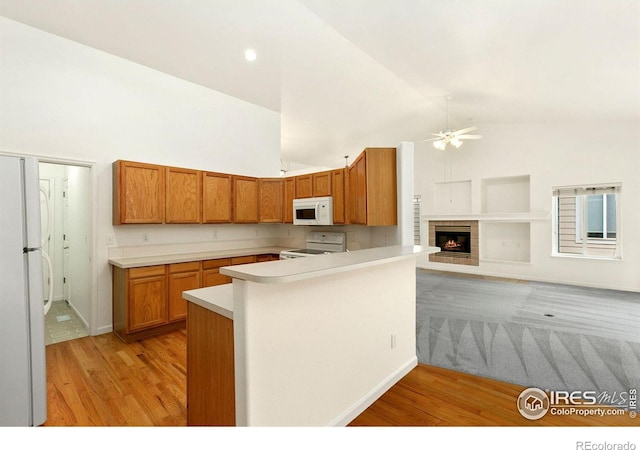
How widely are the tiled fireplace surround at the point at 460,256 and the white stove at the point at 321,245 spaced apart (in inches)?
166

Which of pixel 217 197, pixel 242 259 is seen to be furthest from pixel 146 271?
pixel 217 197

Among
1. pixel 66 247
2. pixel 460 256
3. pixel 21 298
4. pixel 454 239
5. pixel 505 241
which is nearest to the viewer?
pixel 21 298

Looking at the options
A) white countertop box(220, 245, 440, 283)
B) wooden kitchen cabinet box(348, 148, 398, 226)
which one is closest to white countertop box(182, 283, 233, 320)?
white countertop box(220, 245, 440, 283)

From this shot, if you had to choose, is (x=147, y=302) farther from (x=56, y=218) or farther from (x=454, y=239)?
(x=454, y=239)

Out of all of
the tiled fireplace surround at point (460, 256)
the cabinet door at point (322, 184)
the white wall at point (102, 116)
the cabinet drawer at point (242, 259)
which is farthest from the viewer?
the tiled fireplace surround at point (460, 256)

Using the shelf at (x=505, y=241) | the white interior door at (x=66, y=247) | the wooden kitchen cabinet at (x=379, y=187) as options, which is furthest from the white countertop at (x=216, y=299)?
the shelf at (x=505, y=241)

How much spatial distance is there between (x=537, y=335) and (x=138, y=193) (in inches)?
200

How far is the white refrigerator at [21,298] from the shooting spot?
1718mm

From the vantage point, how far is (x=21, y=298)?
1.77 metres

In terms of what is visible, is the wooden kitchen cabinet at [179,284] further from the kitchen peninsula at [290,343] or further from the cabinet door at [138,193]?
the kitchen peninsula at [290,343]

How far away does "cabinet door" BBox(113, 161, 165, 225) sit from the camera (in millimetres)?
3512

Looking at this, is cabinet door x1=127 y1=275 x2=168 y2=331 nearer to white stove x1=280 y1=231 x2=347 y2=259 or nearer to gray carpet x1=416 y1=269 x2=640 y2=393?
white stove x1=280 y1=231 x2=347 y2=259

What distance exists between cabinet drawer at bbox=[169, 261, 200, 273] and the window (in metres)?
7.01
